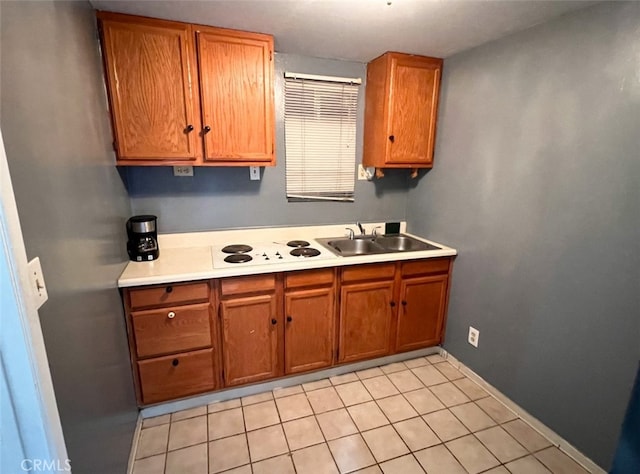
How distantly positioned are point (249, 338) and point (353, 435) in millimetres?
819

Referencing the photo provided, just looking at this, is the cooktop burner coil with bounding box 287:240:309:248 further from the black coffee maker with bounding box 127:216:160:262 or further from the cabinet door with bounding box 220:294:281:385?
the black coffee maker with bounding box 127:216:160:262

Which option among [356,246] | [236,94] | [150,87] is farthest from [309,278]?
[150,87]

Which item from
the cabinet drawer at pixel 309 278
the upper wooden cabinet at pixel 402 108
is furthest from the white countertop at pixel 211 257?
the upper wooden cabinet at pixel 402 108

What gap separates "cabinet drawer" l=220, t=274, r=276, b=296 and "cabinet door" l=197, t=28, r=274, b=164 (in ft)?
2.43

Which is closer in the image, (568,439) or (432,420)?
(568,439)

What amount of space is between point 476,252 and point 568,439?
1108 millimetres

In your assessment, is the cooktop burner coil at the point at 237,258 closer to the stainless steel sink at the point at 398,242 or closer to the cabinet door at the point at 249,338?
the cabinet door at the point at 249,338

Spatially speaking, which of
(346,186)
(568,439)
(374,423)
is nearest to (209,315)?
(374,423)

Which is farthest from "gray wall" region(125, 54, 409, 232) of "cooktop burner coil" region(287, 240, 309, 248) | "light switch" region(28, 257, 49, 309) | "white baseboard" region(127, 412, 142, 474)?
"light switch" region(28, 257, 49, 309)

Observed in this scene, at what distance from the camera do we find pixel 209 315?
72.8 inches

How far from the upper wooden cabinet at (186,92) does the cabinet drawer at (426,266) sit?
4.17 ft

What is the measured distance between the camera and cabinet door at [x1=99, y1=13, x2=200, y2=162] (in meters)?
1.65

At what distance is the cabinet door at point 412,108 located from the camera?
2.21 m

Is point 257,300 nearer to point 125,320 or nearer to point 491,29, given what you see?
point 125,320
